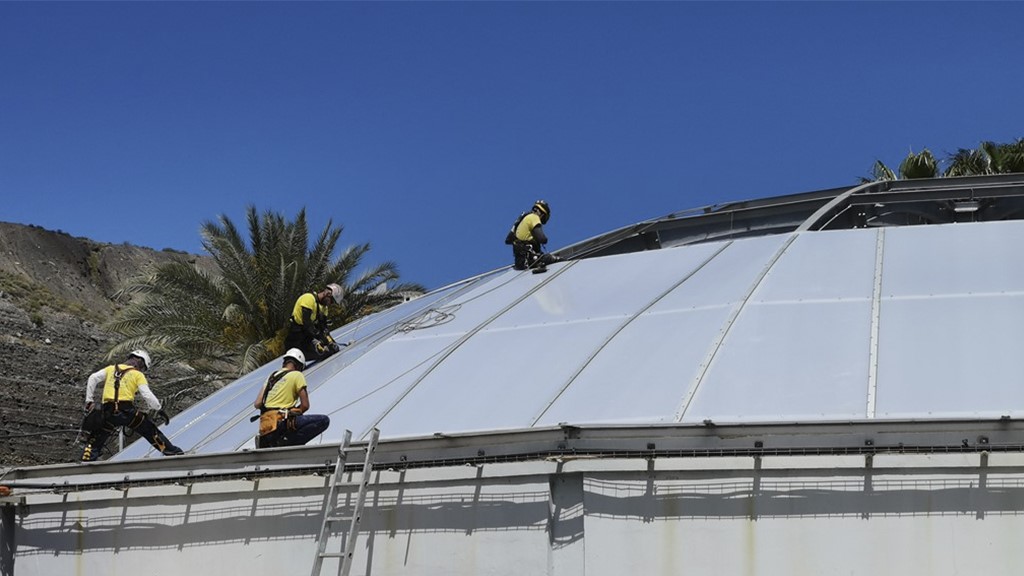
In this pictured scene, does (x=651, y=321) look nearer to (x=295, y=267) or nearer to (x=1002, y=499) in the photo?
(x=1002, y=499)

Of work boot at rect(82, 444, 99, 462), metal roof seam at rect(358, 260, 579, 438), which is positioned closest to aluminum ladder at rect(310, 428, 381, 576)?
metal roof seam at rect(358, 260, 579, 438)

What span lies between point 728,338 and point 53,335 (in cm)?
5821

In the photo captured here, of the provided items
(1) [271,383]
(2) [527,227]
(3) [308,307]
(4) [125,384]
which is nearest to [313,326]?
(3) [308,307]

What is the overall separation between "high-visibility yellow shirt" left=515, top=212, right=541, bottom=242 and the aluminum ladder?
760 centimetres

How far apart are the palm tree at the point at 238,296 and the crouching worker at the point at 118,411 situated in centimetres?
1350

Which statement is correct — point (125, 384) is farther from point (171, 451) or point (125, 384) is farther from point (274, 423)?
point (274, 423)

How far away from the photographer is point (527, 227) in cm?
2219

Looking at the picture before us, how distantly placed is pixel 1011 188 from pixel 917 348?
22.5ft

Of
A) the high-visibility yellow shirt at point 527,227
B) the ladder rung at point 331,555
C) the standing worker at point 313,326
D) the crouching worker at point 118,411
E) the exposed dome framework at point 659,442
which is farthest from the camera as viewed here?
the high-visibility yellow shirt at point 527,227

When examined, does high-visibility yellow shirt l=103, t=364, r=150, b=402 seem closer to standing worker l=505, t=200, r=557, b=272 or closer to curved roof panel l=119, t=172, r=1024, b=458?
curved roof panel l=119, t=172, r=1024, b=458

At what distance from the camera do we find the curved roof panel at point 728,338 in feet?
48.6

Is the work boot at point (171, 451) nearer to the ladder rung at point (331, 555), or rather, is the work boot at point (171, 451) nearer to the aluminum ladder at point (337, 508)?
the aluminum ladder at point (337, 508)

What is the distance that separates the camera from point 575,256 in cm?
2316

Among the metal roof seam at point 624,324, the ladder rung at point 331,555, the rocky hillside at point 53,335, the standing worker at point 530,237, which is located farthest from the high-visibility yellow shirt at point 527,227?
the ladder rung at point 331,555
